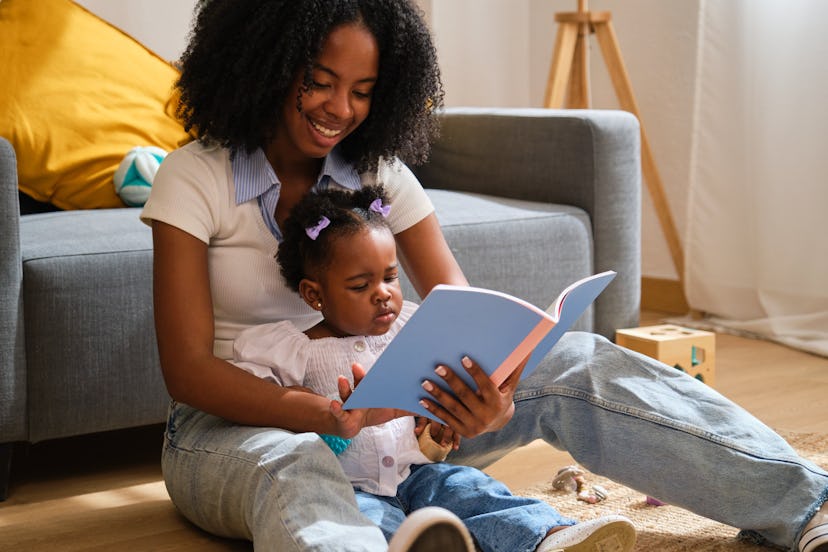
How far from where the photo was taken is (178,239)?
128 cm

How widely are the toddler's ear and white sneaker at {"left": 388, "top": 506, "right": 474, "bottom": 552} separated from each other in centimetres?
42

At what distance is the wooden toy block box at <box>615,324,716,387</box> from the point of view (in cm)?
215

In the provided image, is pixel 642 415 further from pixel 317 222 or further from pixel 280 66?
pixel 280 66

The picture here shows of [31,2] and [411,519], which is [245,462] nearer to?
[411,519]

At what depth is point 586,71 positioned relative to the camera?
294 cm

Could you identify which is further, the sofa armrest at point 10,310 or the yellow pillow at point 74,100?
the yellow pillow at point 74,100

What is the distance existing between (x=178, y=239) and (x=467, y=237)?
817 millimetres

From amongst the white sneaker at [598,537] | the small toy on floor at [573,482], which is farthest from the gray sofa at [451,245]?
the white sneaker at [598,537]

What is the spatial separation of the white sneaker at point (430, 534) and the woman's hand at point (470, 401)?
0.18 m

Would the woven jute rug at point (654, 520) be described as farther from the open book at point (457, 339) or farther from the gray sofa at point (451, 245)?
the gray sofa at point (451, 245)

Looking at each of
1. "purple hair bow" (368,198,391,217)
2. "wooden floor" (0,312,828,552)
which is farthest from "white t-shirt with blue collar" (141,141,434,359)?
"wooden floor" (0,312,828,552)

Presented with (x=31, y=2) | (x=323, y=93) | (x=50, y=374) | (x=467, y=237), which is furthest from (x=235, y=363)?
(x=31, y=2)

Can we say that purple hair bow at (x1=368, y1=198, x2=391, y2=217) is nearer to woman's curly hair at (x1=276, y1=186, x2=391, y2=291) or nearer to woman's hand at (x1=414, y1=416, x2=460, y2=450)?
woman's curly hair at (x1=276, y1=186, x2=391, y2=291)

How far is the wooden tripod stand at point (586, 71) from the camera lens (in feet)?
9.45
